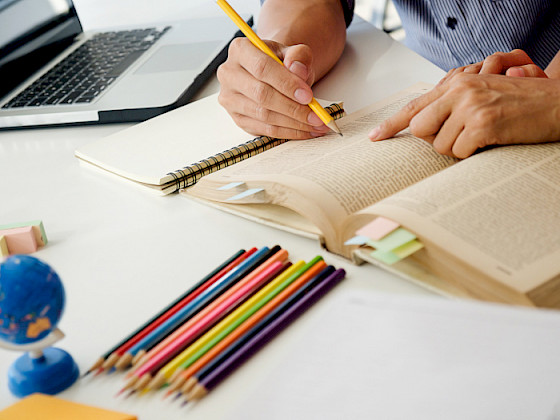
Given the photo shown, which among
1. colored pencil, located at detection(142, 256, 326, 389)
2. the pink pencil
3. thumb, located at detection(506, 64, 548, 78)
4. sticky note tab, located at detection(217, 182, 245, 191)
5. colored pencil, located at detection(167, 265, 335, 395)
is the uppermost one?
thumb, located at detection(506, 64, 548, 78)

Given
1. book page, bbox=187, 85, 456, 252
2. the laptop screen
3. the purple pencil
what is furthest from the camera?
the laptop screen

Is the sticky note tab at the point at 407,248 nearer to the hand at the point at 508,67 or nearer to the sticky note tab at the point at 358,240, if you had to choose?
the sticky note tab at the point at 358,240

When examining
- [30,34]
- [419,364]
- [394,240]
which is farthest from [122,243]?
[30,34]

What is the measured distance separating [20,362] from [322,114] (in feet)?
1.61

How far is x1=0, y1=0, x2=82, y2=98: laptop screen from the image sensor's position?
4.00 feet

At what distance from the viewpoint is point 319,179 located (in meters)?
0.67

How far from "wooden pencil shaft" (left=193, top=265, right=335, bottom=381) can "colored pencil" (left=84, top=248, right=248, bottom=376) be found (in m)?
0.08

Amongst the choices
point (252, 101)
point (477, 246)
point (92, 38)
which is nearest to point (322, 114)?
point (252, 101)

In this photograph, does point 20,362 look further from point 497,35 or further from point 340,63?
point 497,35

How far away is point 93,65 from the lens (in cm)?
126

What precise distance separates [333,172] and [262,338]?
24cm

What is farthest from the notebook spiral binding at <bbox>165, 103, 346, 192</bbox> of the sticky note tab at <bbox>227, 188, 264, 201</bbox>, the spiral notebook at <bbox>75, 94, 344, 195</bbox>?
the sticky note tab at <bbox>227, 188, 264, 201</bbox>

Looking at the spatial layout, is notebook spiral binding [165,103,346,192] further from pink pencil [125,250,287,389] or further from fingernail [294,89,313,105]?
pink pencil [125,250,287,389]

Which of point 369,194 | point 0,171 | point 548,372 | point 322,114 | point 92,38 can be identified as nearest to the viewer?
point 548,372
